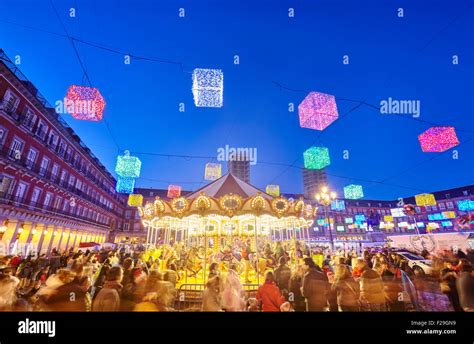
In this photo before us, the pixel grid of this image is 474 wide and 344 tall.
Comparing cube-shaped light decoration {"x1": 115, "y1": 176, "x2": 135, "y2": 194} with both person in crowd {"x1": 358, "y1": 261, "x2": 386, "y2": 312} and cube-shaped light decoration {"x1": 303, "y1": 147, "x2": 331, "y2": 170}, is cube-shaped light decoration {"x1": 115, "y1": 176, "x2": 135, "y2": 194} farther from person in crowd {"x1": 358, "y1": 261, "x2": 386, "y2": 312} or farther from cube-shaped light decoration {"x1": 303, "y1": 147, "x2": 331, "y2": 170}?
person in crowd {"x1": 358, "y1": 261, "x2": 386, "y2": 312}

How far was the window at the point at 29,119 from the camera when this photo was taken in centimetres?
1580

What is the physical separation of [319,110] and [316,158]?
2.88 meters

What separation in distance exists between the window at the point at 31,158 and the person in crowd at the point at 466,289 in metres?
23.9

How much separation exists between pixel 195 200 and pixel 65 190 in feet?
67.9

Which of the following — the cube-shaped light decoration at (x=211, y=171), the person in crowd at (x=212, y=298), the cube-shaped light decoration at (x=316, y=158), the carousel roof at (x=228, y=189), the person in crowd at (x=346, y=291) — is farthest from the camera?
the cube-shaped light decoration at (x=211, y=171)

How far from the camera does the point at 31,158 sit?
16656 millimetres

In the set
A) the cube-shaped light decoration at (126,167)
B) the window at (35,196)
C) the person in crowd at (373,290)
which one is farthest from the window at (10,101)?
the person in crowd at (373,290)

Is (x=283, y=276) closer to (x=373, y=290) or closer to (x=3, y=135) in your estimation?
(x=373, y=290)

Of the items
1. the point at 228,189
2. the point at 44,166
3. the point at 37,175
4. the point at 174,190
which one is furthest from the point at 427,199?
the point at 44,166

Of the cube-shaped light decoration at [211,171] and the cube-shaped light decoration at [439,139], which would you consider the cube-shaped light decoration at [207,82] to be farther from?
the cube-shaped light decoration at [439,139]

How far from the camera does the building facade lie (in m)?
14.2

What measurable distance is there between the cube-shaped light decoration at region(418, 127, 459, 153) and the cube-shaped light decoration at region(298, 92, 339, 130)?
3699 mm
